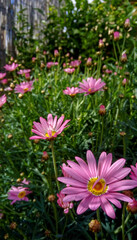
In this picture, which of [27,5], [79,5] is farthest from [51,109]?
[27,5]

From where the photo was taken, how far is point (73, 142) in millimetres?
1297

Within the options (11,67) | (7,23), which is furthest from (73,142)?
(7,23)

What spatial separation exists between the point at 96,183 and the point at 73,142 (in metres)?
0.75

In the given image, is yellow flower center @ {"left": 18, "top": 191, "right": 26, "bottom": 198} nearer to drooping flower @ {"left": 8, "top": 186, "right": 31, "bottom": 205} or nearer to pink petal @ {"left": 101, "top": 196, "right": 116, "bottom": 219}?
drooping flower @ {"left": 8, "top": 186, "right": 31, "bottom": 205}

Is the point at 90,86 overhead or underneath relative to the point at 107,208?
overhead

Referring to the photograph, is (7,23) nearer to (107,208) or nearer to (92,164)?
(92,164)

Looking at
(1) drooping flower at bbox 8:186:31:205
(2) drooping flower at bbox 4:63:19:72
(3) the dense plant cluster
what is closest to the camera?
(3) the dense plant cluster

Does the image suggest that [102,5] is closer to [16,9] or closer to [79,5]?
[79,5]

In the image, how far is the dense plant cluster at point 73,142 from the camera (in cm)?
61

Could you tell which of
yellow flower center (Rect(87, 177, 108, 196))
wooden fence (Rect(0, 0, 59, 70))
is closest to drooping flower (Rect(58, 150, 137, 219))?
yellow flower center (Rect(87, 177, 108, 196))

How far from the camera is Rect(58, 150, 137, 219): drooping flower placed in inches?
20.9

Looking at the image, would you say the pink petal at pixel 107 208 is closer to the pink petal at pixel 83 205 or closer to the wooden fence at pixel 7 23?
the pink petal at pixel 83 205

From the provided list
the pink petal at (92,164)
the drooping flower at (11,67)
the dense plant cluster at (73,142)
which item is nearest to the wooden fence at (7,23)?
the dense plant cluster at (73,142)

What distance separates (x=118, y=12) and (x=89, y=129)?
8.61ft
